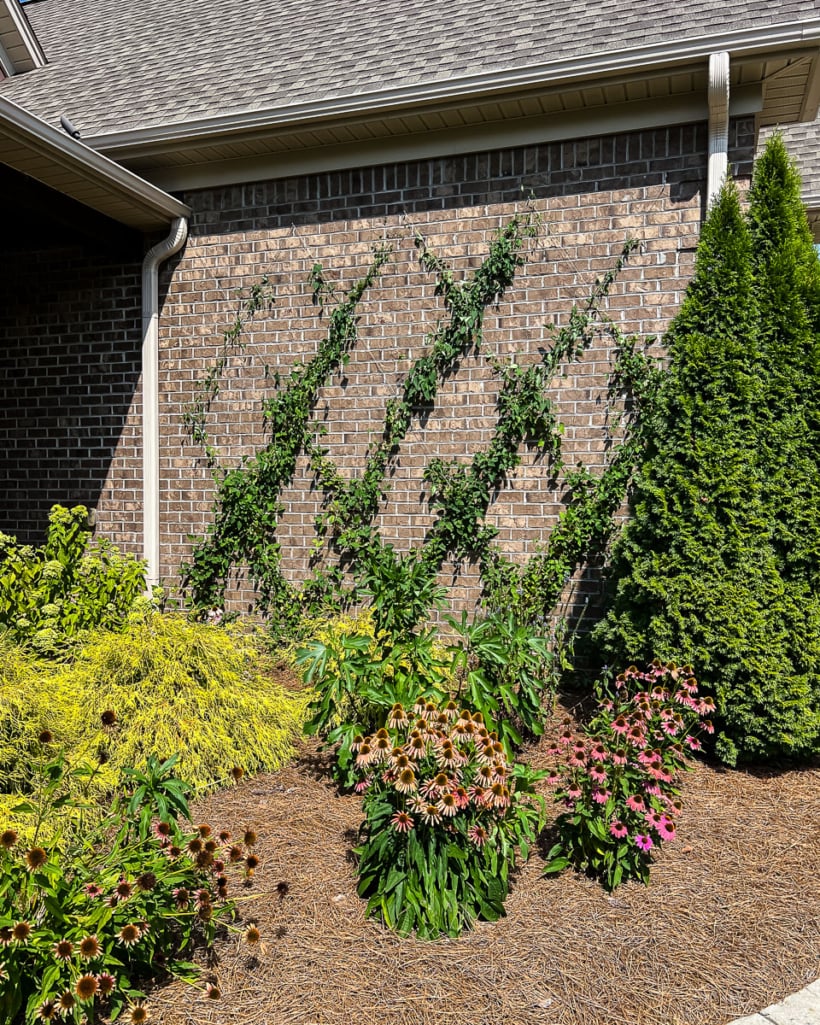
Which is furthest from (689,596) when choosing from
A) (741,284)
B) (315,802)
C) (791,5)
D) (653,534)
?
(791,5)

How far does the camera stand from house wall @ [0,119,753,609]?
520 centimetres

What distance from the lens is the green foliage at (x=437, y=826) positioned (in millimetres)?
2539

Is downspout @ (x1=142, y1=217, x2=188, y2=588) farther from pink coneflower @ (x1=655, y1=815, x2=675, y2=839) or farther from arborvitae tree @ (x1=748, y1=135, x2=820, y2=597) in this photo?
pink coneflower @ (x1=655, y1=815, x2=675, y2=839)

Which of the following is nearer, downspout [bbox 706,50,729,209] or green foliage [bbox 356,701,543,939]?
green foliage [bbox 356,701,543,939]

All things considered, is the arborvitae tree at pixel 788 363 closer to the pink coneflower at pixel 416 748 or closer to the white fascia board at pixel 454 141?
the white fascia board at pixel 454 141

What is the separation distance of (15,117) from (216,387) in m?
2.25

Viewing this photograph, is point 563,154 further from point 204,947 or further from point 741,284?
point 204,947

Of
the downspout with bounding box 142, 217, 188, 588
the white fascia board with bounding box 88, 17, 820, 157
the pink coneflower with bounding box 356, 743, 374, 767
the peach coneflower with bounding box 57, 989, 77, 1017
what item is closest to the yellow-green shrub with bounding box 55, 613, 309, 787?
the pink coneflower with bounding box 356, 743, 374, 767

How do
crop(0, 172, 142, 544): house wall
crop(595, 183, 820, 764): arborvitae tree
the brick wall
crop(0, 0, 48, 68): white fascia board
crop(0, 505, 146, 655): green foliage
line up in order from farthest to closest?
crop(0, 0, 48, 68): white fascia board
crop(0, 172, 142, 544): house wall
the brick wall
crop(0, 505, 146, 655): green foliage
crop(595, 183, 820, 764): arborvitae tree

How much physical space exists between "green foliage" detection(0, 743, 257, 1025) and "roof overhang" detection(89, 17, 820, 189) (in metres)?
4.46

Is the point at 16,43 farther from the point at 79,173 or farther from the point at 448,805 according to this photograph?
the point at 448,805

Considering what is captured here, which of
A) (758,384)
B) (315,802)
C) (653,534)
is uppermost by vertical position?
(758,384)

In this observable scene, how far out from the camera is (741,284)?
14.1 feet

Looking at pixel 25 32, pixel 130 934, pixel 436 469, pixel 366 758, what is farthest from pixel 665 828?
pixel 25 32
